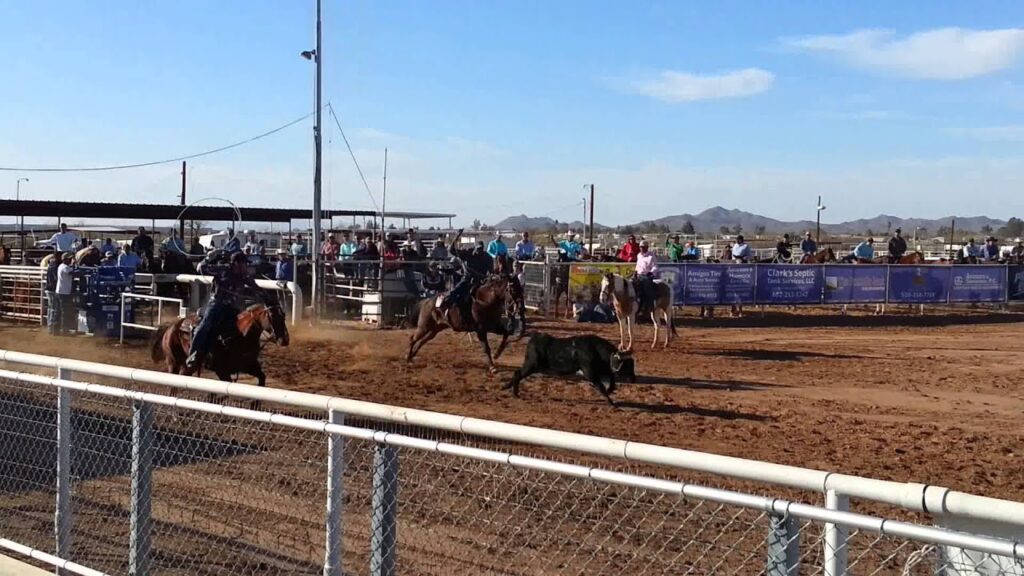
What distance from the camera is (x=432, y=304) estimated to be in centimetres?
1938

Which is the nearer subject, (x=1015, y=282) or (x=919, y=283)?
(x=919, y=283)

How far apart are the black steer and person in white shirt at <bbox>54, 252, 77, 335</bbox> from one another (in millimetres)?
12096

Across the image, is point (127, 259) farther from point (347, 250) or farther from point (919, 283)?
point (919, 283)

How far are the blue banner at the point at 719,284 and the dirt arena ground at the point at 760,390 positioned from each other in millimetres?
2421

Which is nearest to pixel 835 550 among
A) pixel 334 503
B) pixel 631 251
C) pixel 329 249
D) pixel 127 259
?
pixel 334 503

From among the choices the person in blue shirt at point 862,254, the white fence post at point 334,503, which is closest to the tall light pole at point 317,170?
the person in blue shirt at point 862,254

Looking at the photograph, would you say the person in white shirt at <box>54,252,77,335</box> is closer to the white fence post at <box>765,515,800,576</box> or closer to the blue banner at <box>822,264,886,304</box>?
the blue banner at <box>822,264,886,304</box>

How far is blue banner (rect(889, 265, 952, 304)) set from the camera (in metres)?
32.1

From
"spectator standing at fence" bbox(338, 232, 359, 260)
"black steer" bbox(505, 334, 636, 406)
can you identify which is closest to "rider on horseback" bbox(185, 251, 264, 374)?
"black steer" bbox(505, 334, 636, 406)

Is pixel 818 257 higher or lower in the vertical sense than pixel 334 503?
higher

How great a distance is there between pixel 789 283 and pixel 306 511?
84.1 feet

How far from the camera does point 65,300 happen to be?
886 inches

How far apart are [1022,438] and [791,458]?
11.7 feet

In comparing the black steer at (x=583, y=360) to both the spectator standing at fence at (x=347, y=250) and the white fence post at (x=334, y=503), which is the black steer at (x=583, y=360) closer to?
the white fence post at (x=334, y=503)
